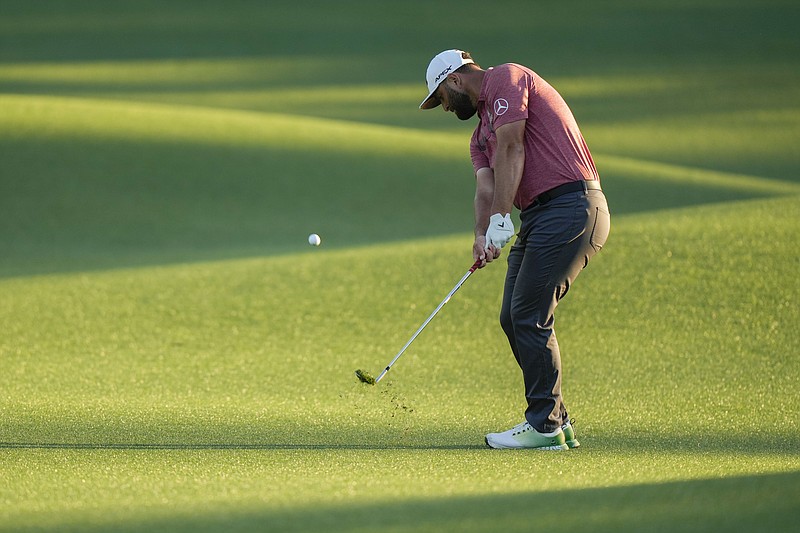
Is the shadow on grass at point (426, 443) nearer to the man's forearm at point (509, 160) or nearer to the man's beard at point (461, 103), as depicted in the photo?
the man's forearm at point (509, 160)

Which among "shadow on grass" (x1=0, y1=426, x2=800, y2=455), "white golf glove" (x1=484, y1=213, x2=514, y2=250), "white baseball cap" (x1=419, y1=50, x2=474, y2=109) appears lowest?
"shadow on grass" (x1=0, y1=426, x2=800, y2=455)

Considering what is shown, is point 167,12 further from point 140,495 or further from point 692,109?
point 140,495

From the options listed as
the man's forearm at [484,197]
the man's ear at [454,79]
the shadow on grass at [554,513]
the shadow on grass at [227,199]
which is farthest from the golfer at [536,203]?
the shadow on grass at [227,199]

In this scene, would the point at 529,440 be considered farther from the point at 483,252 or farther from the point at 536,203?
the point at 536,203

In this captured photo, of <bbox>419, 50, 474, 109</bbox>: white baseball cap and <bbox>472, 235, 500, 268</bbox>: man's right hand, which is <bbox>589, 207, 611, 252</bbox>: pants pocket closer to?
<bbox>472, 235, 500, 268</bbox>: man's right hand

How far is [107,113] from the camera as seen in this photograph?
16.0 meters

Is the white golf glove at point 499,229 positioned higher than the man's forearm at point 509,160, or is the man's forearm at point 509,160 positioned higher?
the man's forearm at point 509,160

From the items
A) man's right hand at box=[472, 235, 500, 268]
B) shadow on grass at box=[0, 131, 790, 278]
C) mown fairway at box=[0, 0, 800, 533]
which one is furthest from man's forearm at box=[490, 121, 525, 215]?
shadow on grass at box=[0, 131, 790, 278]

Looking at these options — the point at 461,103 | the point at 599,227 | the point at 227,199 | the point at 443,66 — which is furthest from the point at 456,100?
the point at 227,199

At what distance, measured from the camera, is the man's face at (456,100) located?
5078mm

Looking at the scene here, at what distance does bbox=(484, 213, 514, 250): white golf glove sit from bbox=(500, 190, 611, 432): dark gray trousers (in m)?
0.10

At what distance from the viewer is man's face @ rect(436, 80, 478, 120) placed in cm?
508

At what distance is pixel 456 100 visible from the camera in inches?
201

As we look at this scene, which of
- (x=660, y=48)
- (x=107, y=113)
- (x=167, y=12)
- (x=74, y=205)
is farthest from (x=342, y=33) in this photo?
(x=74, y=205)
